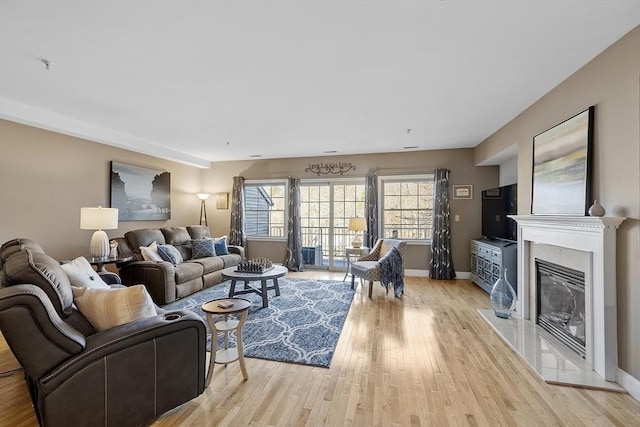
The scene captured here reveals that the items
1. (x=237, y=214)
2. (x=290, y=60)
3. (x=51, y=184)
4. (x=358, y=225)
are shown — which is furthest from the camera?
(x=237, y=214)

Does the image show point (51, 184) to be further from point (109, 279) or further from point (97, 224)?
point (109, 279)

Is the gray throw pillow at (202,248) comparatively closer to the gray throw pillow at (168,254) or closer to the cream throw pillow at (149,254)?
the gray throw pillow at (168,254)

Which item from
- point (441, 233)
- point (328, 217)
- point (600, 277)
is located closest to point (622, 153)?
point (600, 277)

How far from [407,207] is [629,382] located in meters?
4.21

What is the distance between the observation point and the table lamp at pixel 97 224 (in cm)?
363

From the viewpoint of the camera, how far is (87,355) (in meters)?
1.50

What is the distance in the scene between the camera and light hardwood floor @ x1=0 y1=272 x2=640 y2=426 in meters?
1.80

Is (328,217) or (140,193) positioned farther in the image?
(328,217)

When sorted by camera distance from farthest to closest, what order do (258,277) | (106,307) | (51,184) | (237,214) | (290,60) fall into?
(237,214), (51,184), (258,277), (290,60), (106,307)

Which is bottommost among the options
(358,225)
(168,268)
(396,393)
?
(396,393)

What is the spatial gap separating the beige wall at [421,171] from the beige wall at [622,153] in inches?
121

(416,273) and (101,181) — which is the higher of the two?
(101,181)

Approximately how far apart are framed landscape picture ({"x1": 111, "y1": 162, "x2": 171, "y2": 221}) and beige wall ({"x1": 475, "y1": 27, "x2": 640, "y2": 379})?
6154 millimetres

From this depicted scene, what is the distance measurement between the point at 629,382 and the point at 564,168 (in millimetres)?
1763
